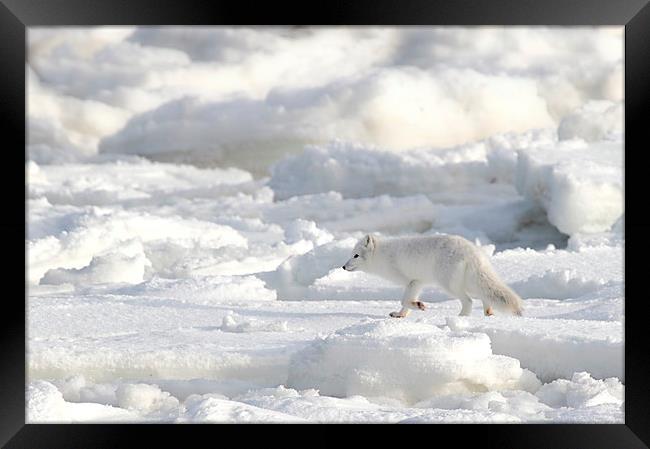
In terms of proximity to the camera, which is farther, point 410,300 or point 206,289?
point 206,289

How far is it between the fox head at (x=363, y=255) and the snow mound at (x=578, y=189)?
5.30 meters

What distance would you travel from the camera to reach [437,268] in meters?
5.62

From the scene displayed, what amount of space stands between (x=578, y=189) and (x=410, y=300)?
5743 millimetres

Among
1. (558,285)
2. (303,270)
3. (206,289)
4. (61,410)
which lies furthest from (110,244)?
(61,410)

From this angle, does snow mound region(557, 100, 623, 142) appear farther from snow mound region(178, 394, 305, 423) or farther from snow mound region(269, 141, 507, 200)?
snow mound region(178, 394, 305, 423)

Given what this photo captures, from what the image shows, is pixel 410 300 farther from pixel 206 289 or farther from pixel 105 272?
pixel 105 272

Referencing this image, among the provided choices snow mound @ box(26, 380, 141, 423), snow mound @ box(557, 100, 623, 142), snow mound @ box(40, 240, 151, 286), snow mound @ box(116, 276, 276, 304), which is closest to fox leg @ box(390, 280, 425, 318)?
snow mound @ box(116, 276, 276, 304)

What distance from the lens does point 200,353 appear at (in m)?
4.38

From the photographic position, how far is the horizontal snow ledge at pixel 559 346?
14.0 feet

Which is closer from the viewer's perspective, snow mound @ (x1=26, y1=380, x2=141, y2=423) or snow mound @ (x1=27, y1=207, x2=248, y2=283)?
snow mound @ (x1=26, y1=380, x2=141, y2=423)

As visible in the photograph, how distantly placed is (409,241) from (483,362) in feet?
6.82

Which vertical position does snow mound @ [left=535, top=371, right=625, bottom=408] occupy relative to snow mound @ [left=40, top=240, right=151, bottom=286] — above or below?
below

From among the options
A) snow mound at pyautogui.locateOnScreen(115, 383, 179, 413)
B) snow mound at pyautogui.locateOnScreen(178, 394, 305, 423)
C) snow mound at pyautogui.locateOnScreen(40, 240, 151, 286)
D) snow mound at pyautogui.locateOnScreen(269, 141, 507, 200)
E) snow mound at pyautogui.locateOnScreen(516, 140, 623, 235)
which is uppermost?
snow mound at pyautogui.locateOnScreen(269, 141, 507, 200)

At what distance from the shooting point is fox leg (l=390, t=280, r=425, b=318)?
566cm
